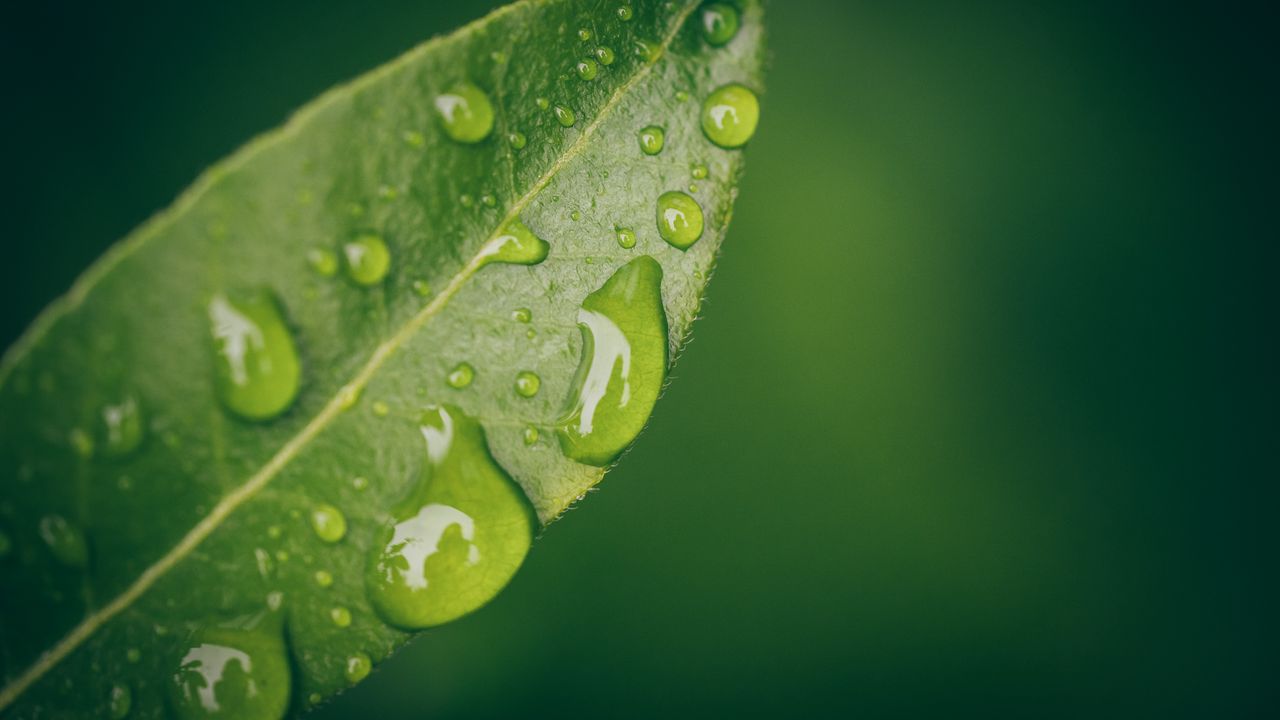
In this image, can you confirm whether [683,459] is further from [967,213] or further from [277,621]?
[277,621]

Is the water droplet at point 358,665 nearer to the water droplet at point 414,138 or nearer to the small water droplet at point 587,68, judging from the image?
the water droplet at point 414,138

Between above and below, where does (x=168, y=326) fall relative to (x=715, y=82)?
below

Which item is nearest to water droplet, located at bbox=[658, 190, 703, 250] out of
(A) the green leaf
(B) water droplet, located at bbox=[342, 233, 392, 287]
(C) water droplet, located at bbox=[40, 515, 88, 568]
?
(A) the green leaf

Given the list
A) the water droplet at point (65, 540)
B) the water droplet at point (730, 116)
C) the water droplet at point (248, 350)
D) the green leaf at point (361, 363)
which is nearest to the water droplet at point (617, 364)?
the green leaf at point (361, 363)

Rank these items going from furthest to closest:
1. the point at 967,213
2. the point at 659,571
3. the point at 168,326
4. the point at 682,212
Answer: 1. the point at 967,213
2. the point at 659,571
3. the point at 682,212
4. the point at 168,326

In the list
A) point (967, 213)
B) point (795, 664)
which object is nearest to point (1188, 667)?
point (795, 664)

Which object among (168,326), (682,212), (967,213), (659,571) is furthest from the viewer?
(967,213)

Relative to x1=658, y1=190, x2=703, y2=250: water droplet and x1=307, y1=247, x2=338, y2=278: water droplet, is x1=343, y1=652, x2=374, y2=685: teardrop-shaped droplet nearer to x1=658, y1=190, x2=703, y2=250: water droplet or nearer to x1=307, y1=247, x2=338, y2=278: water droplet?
x1=307, y1=247, x2=338, y2=278: water droplet

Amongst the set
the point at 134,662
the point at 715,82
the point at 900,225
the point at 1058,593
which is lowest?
the point at 134,662

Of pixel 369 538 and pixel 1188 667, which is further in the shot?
pixel 1188 667

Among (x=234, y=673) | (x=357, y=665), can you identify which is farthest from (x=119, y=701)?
(x=357, y=665)
